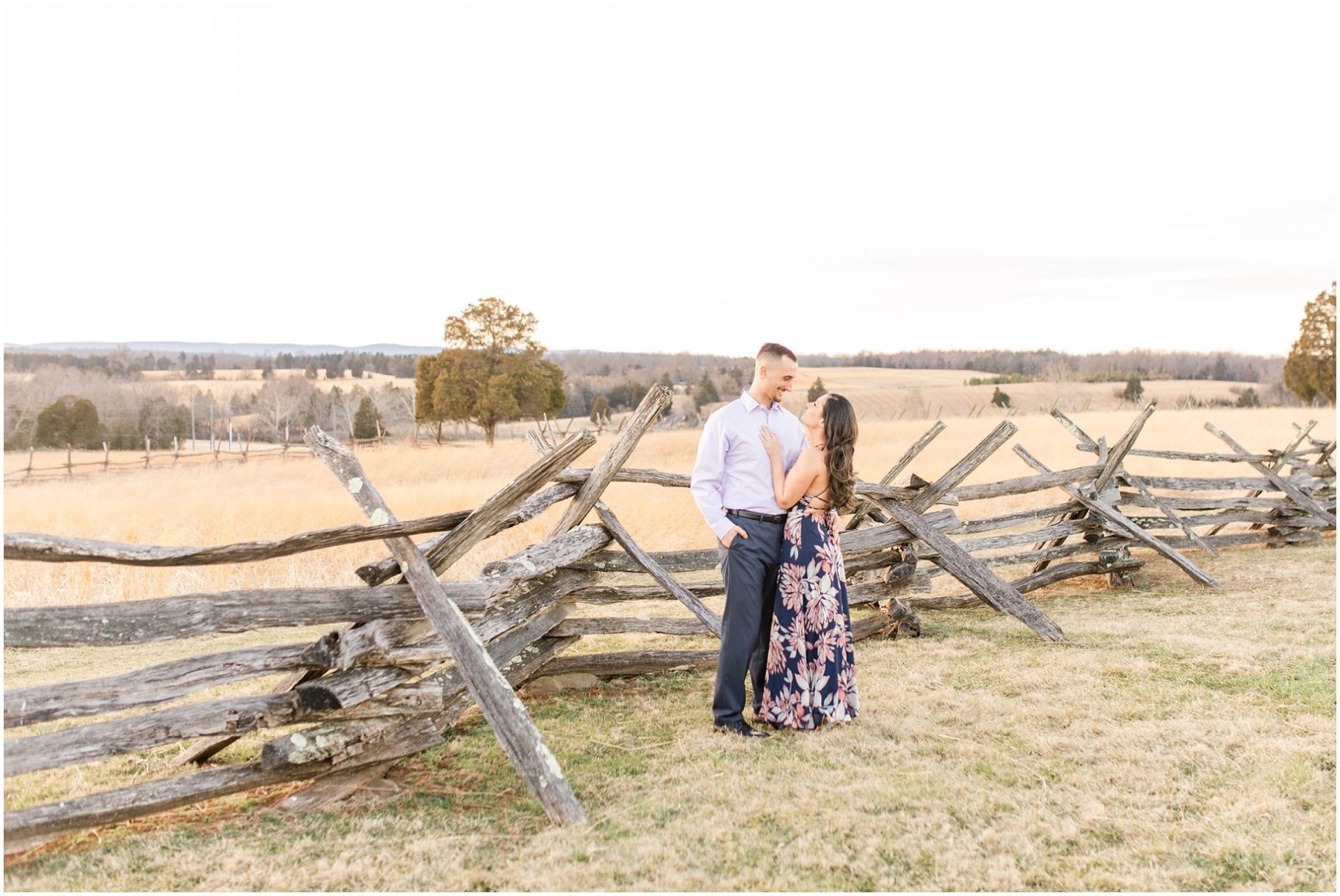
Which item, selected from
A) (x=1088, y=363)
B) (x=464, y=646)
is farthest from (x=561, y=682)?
(x=1088, y=363)

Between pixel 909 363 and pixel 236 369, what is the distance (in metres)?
55.2

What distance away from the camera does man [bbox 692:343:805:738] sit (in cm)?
477

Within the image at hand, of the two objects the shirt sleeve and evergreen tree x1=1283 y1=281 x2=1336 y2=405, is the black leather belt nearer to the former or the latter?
the shirt sleeve

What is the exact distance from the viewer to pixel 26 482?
25172 mm

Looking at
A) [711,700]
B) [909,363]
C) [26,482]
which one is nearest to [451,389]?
[26,482]

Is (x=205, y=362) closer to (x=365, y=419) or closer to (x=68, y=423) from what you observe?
(x=68, y=423)

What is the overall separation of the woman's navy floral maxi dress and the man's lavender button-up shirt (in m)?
0.22

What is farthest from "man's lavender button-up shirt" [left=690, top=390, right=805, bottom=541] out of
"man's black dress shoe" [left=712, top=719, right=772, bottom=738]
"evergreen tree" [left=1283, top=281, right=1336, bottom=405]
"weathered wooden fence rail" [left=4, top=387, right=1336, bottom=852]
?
"evergreen tree" [left=1283, top=281, right=1336, bottom=405]

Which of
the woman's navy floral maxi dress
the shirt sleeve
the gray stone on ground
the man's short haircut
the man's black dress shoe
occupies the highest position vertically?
the man's short haircut

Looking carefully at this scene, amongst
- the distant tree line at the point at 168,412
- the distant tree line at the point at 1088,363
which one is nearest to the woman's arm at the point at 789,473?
the distant tree line at the point at 168,412

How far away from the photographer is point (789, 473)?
→ 4.77 metres

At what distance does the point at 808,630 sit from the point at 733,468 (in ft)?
3.09

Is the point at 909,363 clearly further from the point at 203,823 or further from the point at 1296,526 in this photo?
the point at 203,823

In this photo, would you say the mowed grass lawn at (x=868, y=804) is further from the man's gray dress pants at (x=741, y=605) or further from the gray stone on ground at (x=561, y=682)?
the man's gray dress pants at (x=741, y=605)
